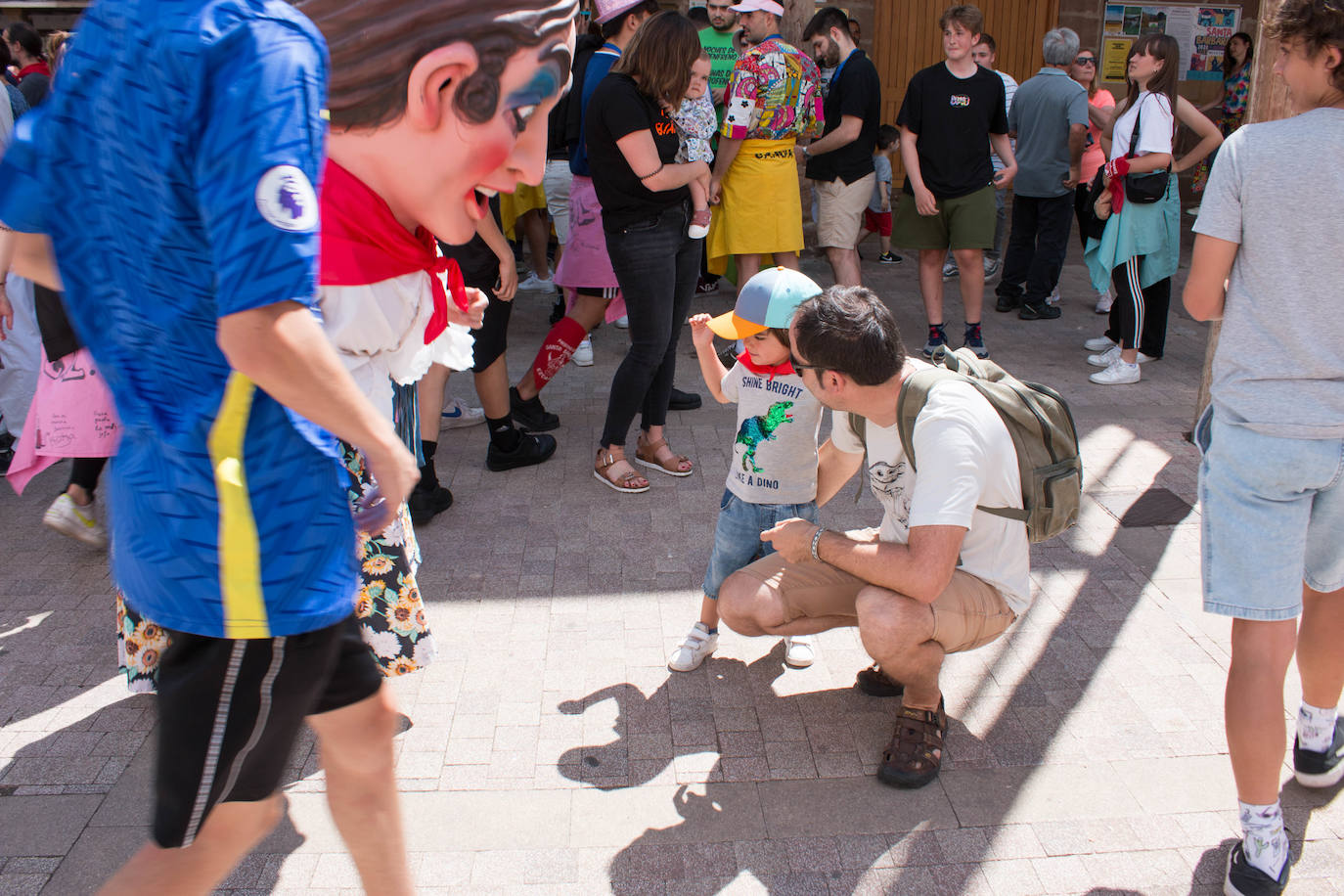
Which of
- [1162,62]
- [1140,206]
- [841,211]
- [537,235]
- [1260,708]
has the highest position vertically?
[1162,62]

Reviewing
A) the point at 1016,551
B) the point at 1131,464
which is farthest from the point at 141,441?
the point at 1131,464

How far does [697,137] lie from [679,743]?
9.21 ft

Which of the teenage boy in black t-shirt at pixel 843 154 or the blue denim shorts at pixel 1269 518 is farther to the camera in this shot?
the teenage boy in black t-shirt at pixel 843 154

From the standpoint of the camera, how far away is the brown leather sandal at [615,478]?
4.55m

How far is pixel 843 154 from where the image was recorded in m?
6.69

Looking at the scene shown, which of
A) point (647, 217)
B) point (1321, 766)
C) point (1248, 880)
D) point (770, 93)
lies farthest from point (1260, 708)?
point (770, 93)

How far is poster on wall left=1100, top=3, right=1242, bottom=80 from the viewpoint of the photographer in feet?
36.3

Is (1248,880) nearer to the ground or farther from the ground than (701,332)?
nearer to the ground

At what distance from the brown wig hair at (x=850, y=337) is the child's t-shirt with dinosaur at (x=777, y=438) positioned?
45 centimetres

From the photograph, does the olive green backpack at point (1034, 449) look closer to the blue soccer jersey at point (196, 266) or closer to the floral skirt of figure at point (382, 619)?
the floral skirt of figure at point (382, 619)

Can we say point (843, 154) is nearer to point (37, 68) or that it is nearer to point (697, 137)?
point (697, 137)

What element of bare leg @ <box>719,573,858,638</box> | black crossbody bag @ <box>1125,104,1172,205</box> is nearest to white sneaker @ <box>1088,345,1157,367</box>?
black crossbody bag @ <box>1125,104,1172,205</box>

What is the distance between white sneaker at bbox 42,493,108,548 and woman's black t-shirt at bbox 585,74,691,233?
223 cm

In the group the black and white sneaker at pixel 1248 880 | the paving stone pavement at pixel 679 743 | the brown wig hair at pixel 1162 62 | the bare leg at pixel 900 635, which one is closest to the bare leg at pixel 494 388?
the paving stone pavement at pixel 679 743
